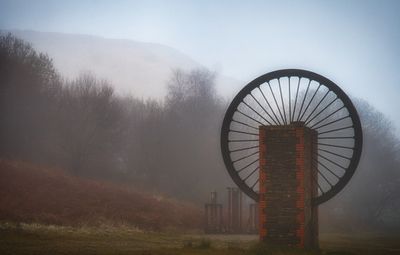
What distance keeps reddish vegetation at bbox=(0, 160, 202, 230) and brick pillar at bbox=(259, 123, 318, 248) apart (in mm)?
9661

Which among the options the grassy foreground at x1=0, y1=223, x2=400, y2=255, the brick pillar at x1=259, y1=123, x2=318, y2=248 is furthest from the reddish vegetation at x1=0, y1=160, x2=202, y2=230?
the brick pillar at x1=259, y1=123, x2=318, y2=248

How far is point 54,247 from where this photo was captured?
1261 cm

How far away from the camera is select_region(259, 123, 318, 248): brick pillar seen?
45.9 feet

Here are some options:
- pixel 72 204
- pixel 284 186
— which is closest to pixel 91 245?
pixel 284 186

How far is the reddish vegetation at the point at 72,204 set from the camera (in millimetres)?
21159

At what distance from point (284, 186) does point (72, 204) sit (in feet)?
43.4

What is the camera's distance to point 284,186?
14148 mm

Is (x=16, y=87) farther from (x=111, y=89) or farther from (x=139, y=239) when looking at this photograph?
(x=139, y=239)

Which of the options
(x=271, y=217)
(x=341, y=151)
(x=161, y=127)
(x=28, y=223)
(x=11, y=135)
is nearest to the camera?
(x=271, y=217)

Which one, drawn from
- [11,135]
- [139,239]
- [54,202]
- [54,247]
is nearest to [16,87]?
[11,135]

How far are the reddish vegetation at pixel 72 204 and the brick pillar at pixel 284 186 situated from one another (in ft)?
31.7

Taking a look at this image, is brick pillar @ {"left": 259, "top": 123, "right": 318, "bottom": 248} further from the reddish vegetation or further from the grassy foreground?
the reddish vegetation

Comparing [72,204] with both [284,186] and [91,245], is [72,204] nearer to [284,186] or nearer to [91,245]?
[91,245]

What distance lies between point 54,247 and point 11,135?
92.7 feet
